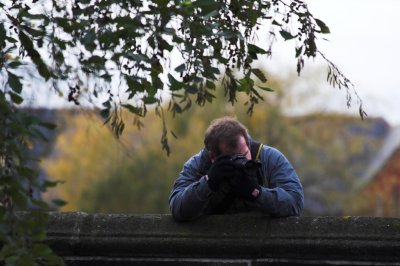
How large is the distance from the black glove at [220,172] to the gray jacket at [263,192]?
0.11ft

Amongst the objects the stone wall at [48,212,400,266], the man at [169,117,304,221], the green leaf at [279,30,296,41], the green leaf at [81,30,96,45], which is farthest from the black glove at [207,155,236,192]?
the green leaf at [81,30,96,45]

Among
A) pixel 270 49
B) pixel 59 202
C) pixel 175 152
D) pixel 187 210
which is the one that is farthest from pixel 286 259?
pixel 175 152

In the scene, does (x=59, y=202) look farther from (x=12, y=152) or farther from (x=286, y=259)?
(x=286, y=259)

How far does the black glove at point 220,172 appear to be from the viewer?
5074mm

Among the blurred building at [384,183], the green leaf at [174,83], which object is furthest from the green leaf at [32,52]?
the blurred building at [384,183]

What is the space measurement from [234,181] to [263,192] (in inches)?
5.6

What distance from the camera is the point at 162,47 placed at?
4867 millimetres

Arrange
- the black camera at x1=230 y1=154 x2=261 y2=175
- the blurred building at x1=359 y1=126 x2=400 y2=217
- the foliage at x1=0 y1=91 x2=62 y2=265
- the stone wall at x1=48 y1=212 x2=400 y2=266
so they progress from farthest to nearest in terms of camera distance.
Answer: the blurred building at x1=359 y1=126 x2=400 y2=217, the black camera at x1=230 y1=154 x2=261 y2=175, the stone wall at x1=48 y1=212 x2=400 y2=266, the foliage at x1=0 y1=91 x2=62 y2=265

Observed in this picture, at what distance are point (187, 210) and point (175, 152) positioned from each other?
2861cm

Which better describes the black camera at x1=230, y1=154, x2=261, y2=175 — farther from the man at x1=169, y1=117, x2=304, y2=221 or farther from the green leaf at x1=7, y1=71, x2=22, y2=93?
the green leaf at x1=7, y1=71, x2=22, y2=93

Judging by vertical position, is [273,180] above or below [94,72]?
below

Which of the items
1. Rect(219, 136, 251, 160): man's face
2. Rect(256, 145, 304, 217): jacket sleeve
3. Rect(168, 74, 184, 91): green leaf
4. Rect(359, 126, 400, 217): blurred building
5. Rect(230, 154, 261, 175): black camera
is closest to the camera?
Rect(168, 74, 184, 91): green leaf

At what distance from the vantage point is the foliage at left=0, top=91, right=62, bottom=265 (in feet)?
12.1

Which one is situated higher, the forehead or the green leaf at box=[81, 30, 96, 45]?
the green leaf at box=[81, 30, 96, 45]
